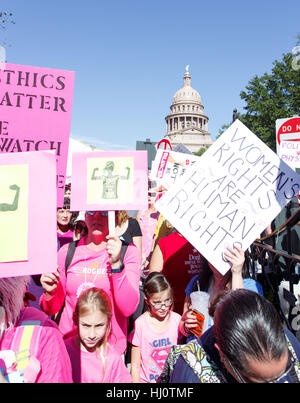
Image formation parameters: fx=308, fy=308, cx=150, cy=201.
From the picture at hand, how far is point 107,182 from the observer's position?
1883 millimetres

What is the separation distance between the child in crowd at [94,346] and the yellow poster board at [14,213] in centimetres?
72

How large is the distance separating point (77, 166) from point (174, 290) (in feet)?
4.15

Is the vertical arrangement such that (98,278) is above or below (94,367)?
above

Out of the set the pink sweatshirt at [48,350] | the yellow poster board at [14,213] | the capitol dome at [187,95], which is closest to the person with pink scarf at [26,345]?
the pink sweatshirt at [48,350]

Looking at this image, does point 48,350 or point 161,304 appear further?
point 161,304

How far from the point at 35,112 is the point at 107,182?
60cm

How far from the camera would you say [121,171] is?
1888 millimetres

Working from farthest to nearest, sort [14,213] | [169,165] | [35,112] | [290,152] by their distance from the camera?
[290,152] → [169,165] → [35,112] → [14,213]

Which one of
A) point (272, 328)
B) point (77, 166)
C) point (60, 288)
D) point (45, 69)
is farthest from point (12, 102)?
point (272, 328)

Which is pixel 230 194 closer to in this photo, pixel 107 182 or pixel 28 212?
pixel 107 182

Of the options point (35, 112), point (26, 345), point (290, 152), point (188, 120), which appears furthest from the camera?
point (188, 120)

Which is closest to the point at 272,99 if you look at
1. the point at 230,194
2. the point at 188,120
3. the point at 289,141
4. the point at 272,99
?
the point at 272,99

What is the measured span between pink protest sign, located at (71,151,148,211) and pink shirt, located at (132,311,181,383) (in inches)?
35.7

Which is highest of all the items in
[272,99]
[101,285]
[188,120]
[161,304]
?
[188,120]
